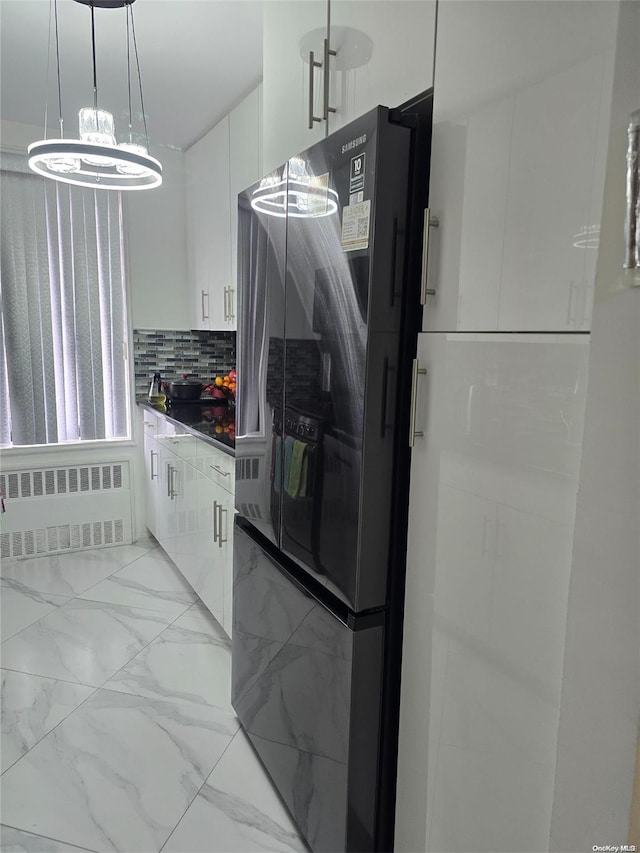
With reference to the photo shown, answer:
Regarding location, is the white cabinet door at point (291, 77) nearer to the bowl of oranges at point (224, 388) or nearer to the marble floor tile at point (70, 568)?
the bowl of oranges at point (224, 388)

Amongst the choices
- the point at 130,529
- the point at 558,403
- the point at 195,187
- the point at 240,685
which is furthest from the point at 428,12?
the point at 130,529

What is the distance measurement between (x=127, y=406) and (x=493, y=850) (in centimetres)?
318

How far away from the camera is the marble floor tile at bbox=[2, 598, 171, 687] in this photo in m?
2.34

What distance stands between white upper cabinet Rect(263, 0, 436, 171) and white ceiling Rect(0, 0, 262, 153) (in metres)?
0.52

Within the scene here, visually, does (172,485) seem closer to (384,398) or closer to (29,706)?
(29,706)

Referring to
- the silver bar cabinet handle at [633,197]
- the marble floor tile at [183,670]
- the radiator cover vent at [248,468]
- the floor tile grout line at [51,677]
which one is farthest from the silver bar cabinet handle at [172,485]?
the silver bar cabinet handle at [633,197]

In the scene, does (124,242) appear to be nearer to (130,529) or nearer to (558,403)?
(130,529)

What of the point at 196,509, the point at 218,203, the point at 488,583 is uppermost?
the point at 218,203

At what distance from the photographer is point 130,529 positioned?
3.72 meters

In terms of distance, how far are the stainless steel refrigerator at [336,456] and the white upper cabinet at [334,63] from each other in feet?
0.36

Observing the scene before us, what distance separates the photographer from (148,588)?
10.1 feet

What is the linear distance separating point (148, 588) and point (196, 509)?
0.70m

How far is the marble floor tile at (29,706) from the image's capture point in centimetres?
191

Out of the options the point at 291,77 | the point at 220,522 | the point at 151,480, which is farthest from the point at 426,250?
the point at 151,480
